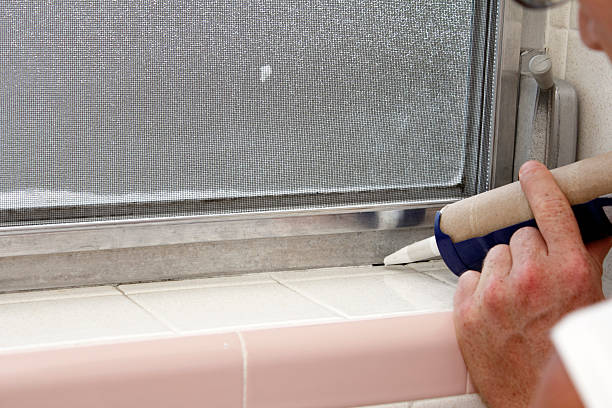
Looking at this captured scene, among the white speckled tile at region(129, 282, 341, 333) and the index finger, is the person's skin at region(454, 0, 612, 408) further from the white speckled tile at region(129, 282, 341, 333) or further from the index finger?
the white speckled tile at region(129, 282, 341, 333)

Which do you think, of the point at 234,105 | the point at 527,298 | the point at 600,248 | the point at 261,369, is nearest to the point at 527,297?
the point at 527,298

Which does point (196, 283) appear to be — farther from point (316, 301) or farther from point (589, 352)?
point (589, 352)

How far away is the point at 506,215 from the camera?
60 cm

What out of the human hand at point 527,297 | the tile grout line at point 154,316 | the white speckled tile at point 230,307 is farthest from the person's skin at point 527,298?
the tile grout line at point 154,316

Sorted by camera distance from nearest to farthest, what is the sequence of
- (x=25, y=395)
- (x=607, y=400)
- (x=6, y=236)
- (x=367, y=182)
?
1. (x=607, y=400)
2. (x=25, y=395)
3. (x=6, y=236)
4. (x=367, y=182)

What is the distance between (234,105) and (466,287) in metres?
0.27

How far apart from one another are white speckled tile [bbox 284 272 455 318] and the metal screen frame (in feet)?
0.13

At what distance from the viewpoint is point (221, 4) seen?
0.65 meters

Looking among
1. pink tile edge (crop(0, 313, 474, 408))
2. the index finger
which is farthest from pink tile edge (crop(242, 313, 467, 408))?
the index finger

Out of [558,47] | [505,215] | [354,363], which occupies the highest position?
[558,47]

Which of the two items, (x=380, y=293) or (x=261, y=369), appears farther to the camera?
(x=380, y=293)

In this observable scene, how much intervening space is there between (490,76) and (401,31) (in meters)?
0.11

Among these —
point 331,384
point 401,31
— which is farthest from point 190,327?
point 401,31

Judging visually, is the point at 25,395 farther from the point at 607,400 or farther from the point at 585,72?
the point at 585,72
